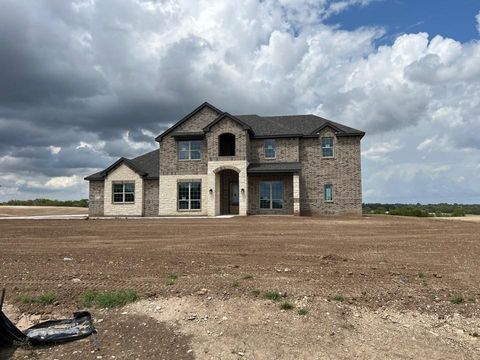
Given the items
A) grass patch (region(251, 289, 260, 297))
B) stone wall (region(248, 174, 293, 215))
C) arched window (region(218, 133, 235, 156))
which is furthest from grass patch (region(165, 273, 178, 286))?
arched window (region(218, 133, 235, 156))

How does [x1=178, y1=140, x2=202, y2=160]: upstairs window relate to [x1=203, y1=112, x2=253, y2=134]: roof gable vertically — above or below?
below

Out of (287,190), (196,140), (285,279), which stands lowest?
(285,279)

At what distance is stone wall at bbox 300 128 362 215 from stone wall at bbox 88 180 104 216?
1566 centimetres

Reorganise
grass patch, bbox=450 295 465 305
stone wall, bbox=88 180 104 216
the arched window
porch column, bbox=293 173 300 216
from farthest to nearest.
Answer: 1. stone wall, bbox=88 180 104 216
2. the arched window
3. porch column, bbox=293 173 300 216
4. grass patch, bbox=450 295 465 305

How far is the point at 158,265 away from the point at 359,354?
18.3ft

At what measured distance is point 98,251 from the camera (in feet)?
39.4

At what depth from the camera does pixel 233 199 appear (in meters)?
31.2

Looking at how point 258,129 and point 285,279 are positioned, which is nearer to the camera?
point 285,279

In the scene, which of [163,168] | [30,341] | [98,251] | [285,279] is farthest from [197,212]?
[30,341]

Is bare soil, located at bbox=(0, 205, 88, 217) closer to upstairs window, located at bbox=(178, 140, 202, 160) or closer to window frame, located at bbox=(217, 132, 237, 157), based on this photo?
upstairs window, located at bbox=(178, 140, 202, 160)

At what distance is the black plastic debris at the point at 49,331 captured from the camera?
18.7 feet

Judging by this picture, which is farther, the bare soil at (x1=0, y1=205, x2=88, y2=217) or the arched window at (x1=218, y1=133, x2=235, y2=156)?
the bare soil at (x1=0, y1=205, x2=88, y2=217)

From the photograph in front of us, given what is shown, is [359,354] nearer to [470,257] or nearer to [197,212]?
[470,257]

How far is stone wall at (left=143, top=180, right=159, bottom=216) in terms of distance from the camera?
3097 centimetres
